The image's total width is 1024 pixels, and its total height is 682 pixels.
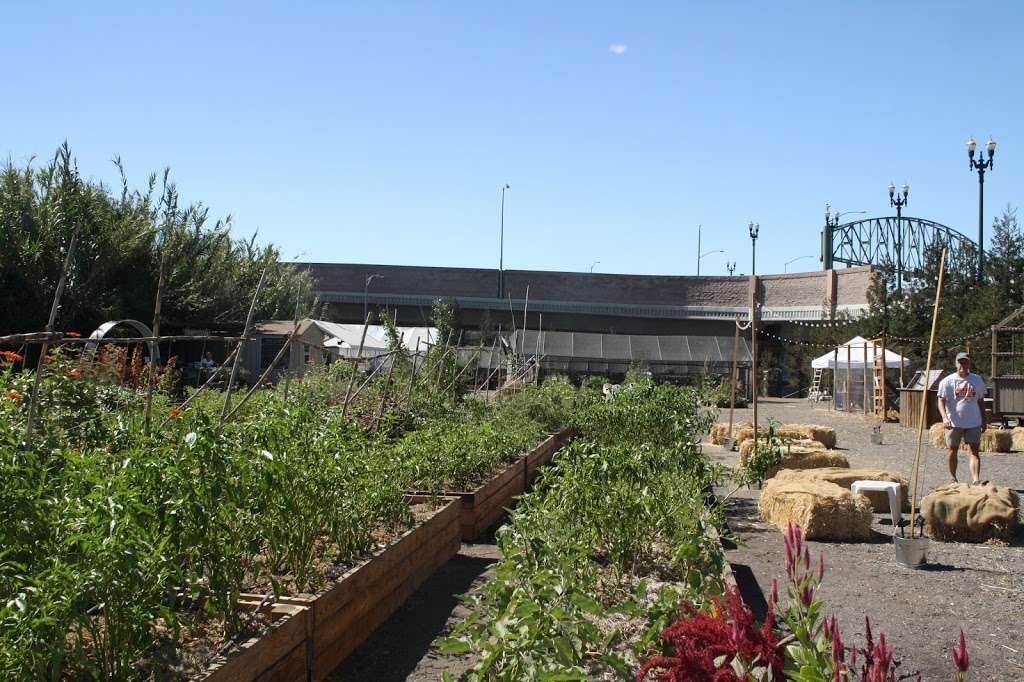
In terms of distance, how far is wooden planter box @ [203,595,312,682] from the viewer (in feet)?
10.9

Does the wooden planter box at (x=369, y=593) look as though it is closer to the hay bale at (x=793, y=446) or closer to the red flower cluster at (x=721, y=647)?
the red flower cluster at (x=721, y=647)

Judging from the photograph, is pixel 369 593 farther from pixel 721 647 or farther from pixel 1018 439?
pixel 1018 439

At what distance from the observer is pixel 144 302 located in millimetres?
23375

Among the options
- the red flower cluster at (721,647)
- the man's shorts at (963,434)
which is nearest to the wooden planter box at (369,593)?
the red flower cluster at (721,647)

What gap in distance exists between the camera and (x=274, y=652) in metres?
3.68

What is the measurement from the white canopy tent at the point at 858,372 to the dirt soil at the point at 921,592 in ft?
58.0

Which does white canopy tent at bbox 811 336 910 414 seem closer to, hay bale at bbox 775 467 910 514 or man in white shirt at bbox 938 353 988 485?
man in white shirt at bbox 938 353 988 485

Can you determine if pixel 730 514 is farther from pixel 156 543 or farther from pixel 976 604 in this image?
pixel 156 543

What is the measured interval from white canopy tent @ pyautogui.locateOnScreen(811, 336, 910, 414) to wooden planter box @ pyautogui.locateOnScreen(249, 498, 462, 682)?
68.7 ft

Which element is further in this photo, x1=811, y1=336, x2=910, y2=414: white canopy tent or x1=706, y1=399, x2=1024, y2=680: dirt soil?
x1=811, y1=336, x2=910, y2=414: white canopy tent

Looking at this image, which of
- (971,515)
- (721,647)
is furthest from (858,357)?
(721,647)

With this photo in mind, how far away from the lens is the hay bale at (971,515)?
7875 mm

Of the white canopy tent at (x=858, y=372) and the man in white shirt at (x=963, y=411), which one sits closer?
the man in white shirt at (x=963, y=411)

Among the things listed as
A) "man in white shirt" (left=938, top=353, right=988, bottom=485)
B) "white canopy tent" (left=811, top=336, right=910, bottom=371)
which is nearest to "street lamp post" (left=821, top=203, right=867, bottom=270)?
"white canopy tent" (left=811, top=336, right=910, bottom=371)
